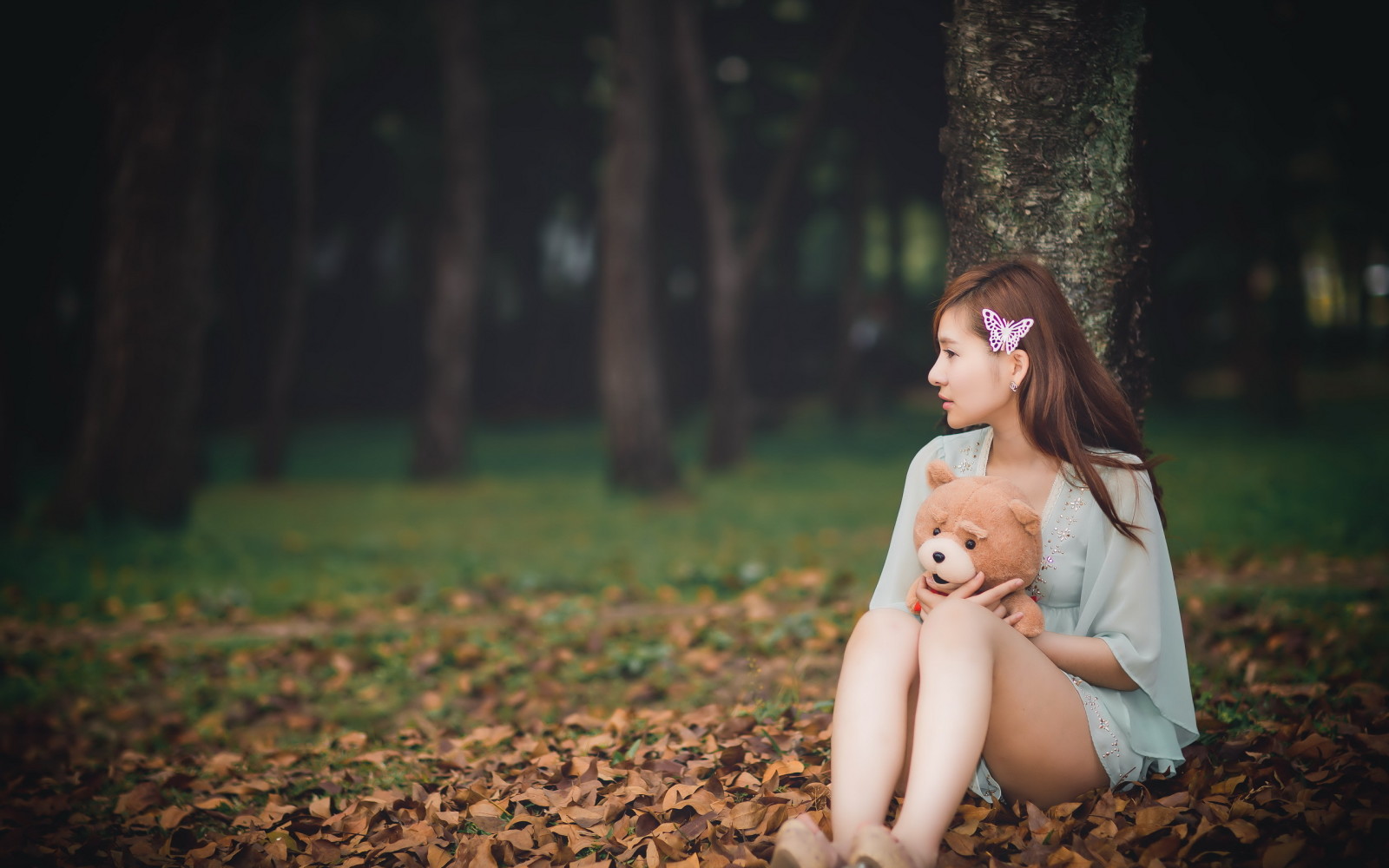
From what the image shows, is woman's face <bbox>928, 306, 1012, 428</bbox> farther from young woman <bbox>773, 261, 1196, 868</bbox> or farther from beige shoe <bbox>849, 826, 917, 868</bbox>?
beige shoe <bbox>849, 826, 917, 868</bbox>

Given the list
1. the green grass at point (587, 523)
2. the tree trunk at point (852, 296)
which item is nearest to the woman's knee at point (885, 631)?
the green grass at point (587, 523)

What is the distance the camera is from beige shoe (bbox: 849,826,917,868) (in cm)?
244

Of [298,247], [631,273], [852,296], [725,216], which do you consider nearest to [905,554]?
[631,273]

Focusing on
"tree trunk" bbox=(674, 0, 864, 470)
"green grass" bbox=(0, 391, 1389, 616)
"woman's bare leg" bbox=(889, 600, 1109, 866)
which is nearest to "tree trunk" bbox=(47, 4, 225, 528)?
"green grass" bbox=(0, 391, 1389, 616)

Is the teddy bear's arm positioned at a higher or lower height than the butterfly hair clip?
lower

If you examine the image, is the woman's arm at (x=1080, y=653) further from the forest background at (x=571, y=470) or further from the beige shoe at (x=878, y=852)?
the beige shoe at (x=878, y=852)

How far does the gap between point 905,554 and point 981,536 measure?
A: 41 cm

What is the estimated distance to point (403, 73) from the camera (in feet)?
59.2

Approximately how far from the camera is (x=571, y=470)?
1550 cm

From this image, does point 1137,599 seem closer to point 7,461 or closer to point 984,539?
point 984,539

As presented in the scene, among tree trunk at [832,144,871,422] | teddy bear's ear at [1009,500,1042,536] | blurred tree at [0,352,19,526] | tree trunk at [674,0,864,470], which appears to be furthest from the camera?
tree trunk at [832,144,871,422]

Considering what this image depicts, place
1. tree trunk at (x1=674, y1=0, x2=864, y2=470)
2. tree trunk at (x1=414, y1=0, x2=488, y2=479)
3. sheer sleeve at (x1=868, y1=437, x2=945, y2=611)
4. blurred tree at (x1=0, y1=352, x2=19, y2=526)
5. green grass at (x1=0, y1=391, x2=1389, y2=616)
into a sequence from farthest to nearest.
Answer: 1. tree trunk at (x1=414, y1=0, x2=488, y2=479)
2. tree trunk at (x1=674, y1=0, x2=864, y2=470)
3. blurred tree at (x1=0, y1=352, x2=19, y2=526)
4. green grass at (x1=0, y1=391, x2=1389, y2=616)
5. sheer sleeve at (x1=868, y1=437, x2=945, y2=611)

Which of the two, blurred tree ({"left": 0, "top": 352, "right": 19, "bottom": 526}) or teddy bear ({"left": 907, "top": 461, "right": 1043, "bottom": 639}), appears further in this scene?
blurred tree ({"left": 0, "top": 352, "right": 19, "bottom": 526})

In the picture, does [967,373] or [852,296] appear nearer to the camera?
[967,373]
